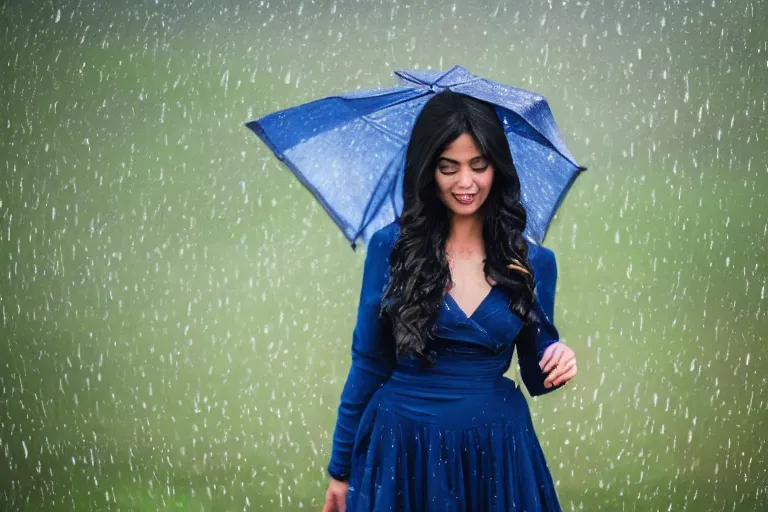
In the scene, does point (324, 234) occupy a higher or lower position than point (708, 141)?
lower

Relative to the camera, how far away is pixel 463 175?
1732 millimetres

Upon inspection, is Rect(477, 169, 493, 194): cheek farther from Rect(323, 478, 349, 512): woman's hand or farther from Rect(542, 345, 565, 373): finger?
Rect(323, 478, 349, 512): woman's hand

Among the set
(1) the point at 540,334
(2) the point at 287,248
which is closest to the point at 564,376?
(1) the point at 540,334

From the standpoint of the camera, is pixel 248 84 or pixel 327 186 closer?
pixel 327 186

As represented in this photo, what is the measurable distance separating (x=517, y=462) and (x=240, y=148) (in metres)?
2.15

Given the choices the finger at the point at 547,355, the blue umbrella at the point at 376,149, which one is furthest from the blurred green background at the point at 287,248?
the finger at the point at 547,355

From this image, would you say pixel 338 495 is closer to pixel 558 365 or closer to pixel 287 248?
pixel 558 365

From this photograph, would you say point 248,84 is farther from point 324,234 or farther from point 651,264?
point 651,264

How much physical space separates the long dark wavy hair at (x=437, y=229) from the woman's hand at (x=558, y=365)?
78 mm

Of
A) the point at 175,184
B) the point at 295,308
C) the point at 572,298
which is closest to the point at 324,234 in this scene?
the point at 295,308

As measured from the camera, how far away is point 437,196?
1.80 metres

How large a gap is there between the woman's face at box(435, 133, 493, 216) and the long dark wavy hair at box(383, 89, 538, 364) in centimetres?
1

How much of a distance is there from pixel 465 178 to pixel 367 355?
37 centimetres

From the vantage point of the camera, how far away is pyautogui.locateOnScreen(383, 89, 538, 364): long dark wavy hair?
1730 mm
